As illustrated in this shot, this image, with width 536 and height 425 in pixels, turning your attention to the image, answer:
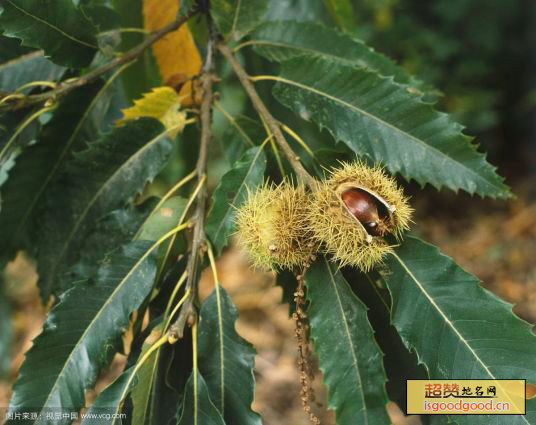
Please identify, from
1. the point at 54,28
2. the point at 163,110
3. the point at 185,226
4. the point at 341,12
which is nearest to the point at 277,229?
the point at 185,226

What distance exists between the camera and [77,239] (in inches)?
43.1

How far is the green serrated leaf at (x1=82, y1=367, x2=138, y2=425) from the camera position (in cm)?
82

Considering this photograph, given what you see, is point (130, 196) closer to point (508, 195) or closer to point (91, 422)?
point (91, 422)

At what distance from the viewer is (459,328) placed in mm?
812

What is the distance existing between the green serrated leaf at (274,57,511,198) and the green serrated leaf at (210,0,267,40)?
0.22 meters

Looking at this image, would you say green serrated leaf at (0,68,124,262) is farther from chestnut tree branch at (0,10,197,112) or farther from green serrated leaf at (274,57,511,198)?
green serrated leaf at (274,57,511,198)

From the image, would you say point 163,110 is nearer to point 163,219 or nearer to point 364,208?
point 163,219

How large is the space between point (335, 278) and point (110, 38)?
0.67 meters

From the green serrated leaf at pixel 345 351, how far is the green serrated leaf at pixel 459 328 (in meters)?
0.05

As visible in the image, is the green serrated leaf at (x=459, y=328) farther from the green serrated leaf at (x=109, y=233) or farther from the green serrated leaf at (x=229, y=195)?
the green serrated leaf at (x=109, y=233)

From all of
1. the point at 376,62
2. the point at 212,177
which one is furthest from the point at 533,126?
the point at 376,62

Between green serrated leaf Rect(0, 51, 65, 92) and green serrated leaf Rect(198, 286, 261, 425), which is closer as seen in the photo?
green serrated leaf Rect(198, 286, 261, 425)

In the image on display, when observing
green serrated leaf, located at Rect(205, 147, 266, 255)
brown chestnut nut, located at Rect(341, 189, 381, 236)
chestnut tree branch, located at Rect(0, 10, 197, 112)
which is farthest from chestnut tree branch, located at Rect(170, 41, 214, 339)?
brown chestnut nut, located at Rect(341, 189, 381, 236)

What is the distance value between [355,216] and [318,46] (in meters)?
0.55
